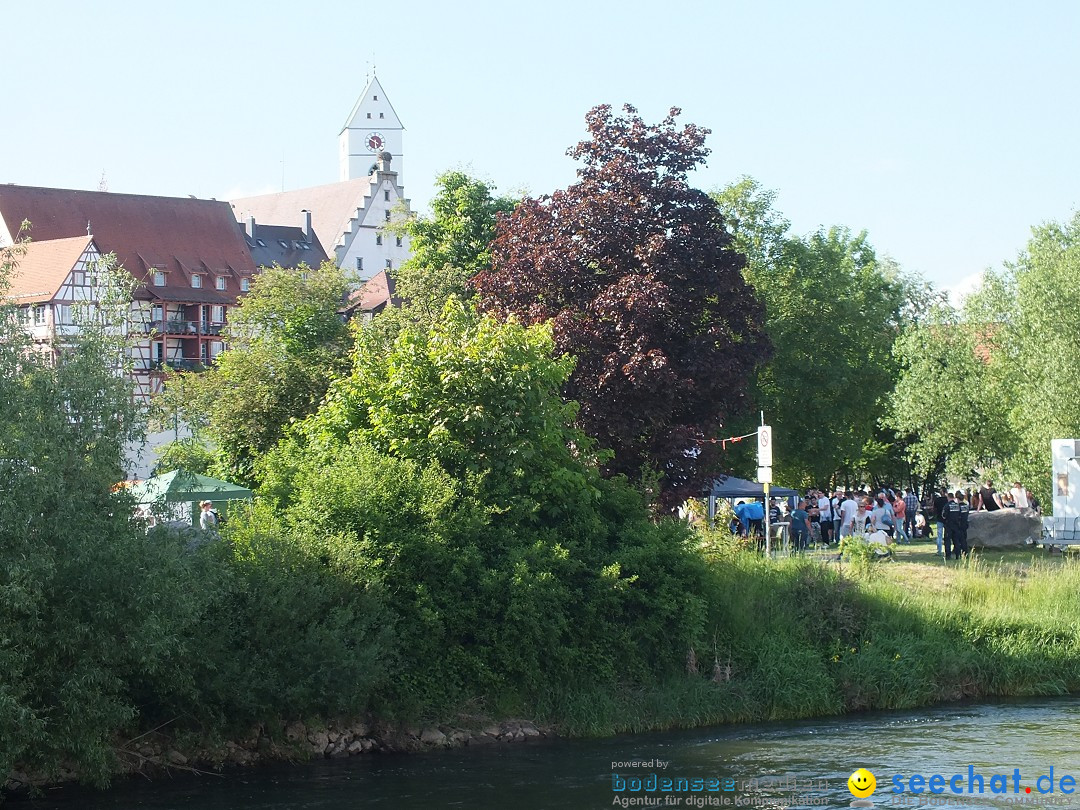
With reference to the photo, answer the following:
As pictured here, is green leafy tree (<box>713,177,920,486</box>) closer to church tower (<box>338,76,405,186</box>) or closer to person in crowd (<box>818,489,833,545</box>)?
person in crowd (<box>818,489,833,545</box>)

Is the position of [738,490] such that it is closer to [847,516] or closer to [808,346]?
[847,516]

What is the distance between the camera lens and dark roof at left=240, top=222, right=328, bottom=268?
328 feet

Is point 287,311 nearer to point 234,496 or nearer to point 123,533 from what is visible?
point 234,496

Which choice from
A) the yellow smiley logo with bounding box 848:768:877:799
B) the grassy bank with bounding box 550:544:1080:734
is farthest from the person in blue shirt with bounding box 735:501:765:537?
the yellow smiley logo with bounding box 848:768:877:799

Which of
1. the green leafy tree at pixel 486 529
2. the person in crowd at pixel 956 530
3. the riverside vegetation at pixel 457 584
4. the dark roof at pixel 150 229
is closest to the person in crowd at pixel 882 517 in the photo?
the person in crowd at pixel 956 530

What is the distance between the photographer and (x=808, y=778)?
1789 cm

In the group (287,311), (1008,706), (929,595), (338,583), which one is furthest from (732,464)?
(338,583)

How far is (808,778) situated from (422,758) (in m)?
5.91

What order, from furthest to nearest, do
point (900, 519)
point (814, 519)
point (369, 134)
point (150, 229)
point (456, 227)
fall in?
point (369, 134)
point (150, 229)
point (456, 227)
point (900, 519)
point (814, 519)

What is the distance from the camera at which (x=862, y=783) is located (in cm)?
1742

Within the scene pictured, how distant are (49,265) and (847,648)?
181 feet

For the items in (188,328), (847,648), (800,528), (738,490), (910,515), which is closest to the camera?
(847,648)

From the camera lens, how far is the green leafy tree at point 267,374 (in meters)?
34.3

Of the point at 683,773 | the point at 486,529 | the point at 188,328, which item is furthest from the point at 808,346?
the point at 188,328
